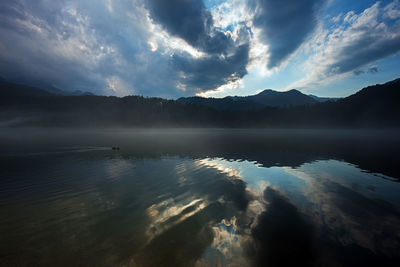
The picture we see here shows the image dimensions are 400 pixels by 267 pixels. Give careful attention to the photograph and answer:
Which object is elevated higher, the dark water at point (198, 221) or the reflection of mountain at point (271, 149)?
the dark water at point (198, 221)

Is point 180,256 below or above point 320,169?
above

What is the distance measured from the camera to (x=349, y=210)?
30.8ft

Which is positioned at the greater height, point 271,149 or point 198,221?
point 198,221

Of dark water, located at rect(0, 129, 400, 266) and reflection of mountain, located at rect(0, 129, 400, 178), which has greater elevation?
dark water, located at rect(0, 129, 400, 266)

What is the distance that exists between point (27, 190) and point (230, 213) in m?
15.0

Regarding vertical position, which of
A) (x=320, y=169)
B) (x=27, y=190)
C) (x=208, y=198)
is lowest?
(x=320, y=169)

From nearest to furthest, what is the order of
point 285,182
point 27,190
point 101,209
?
point 101,209 < point 27,190 < point 285,182

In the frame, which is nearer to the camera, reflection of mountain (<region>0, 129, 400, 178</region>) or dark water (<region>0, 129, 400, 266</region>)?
dark water (<region>0, 129, 400, 266</region>)

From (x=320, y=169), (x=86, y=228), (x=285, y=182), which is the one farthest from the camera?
(x=320, y=169)

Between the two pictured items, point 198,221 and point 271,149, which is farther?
point 271,149

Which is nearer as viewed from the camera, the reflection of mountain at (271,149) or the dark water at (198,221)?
the dark water at (198,221)

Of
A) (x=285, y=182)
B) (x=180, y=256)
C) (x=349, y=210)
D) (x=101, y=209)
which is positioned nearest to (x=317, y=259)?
(x=180, y=256)

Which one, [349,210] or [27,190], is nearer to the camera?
[349,210]

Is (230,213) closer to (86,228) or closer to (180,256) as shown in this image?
(180,256)
